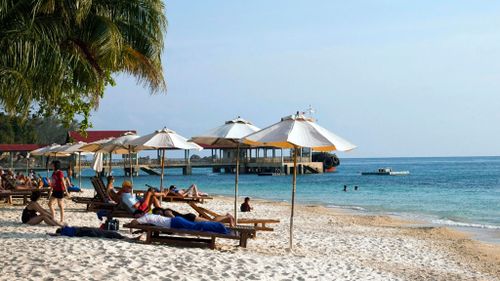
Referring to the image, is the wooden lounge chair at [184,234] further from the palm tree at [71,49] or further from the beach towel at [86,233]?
the palm tree at [71,49]

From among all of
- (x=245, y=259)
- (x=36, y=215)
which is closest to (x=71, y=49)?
(x=36, y=215)

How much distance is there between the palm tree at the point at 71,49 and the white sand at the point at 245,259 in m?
2.51

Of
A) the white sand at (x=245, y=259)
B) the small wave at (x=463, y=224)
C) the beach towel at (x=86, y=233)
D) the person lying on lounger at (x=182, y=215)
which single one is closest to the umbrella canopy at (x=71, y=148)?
the white sand at (x=245, y=259)

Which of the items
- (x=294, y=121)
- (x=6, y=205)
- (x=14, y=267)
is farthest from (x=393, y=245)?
(x=6, y=205)

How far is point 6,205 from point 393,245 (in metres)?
10.2

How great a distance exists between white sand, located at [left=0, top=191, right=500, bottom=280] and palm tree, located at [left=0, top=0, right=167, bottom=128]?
251 centimetres

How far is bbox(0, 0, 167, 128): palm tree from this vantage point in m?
9.83

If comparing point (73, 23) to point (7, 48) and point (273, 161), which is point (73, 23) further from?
point (273, 161)

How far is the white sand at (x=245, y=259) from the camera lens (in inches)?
282

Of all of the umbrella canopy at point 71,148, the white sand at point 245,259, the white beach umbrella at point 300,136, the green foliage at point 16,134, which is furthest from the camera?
the green foliage at point 16,134

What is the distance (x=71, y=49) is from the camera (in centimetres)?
1246

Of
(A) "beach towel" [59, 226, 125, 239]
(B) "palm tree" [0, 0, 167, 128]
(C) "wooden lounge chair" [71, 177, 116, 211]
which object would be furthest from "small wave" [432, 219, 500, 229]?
(A) "beach towel" [59, 226, 125, 239]

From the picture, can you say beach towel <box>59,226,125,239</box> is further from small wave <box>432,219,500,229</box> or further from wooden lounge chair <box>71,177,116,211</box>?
small wave <box>432,219,500,229</box>

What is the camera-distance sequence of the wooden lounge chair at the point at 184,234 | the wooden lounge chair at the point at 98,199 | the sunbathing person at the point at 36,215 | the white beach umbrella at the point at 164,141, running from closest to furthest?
the wooden lounge chair at the point at 184,234 < the sunbathing person at the point at 36,215 < the wooden lounge chair at the point at 98,199 < the white beach umbrella at the point at 164,141
